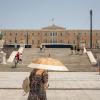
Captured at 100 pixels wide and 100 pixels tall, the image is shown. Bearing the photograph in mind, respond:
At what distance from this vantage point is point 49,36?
449 ft

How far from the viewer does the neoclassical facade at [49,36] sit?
134m

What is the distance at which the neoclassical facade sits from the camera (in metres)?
134

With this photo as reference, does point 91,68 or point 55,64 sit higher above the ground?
point 55,64

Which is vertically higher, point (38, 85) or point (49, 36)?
point (38, 85)

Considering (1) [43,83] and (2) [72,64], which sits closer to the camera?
(1) [43,83]

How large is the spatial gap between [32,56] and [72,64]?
8.16 metres

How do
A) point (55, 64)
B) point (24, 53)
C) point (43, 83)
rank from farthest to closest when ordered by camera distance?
1. point (24, 53)
2. point (43, 83)
3. point (55, 64)

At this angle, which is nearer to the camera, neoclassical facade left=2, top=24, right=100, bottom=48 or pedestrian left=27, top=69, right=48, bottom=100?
pedestrian left=27, top=69, right=48, bottom=100

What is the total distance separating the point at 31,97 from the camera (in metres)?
8.28

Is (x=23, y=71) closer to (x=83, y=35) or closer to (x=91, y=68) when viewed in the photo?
(x=91, y=68)

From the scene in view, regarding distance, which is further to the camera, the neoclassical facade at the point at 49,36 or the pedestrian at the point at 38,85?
the neoclassical facade at the point at 49,36

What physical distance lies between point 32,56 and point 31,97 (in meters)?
39.2

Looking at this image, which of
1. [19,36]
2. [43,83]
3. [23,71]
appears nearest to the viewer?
[43,83]

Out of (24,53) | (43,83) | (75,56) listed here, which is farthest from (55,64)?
(24,53)
